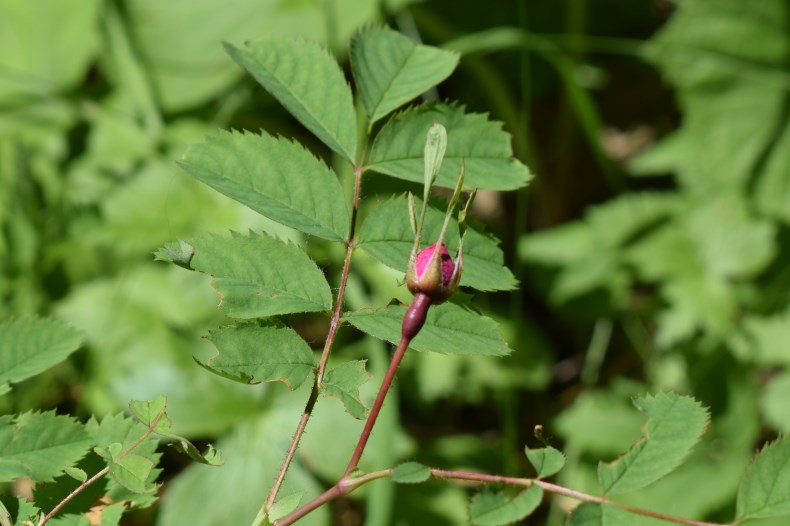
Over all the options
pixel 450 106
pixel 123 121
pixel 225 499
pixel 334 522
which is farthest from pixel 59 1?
pixel 450 106

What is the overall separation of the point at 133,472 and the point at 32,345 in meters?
0.20

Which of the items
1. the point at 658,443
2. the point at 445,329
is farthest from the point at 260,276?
the point at 658,443

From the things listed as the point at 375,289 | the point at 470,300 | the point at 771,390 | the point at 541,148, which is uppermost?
the point at 470,300

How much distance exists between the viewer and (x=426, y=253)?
2.31 feet

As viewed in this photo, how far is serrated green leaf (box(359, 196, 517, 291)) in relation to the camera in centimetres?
86

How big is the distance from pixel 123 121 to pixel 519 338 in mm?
1176

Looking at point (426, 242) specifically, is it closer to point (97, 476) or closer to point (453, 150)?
point (453, 150)

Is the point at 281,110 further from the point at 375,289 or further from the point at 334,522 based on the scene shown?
the point at 334,522

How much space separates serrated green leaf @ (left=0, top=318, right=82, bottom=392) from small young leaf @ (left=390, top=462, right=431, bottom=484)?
0.36 meters

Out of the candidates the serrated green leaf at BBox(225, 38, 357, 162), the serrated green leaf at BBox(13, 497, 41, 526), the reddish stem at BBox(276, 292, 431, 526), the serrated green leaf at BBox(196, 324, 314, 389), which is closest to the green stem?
the reddish stem at BBox(276, 292, 431, 526)

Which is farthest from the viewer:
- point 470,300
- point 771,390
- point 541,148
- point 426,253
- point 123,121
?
point 541,148

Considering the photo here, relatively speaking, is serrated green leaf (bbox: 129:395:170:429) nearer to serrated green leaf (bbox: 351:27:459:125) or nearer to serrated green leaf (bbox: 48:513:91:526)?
serrated green leaf (bbox: 48:513:91:526)

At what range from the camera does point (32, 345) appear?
885 mm

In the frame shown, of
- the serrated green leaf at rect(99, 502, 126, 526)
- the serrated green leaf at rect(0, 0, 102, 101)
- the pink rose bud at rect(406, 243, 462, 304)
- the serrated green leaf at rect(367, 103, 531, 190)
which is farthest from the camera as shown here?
the serrated green leaf at rect(0, 0, 102, 101)
